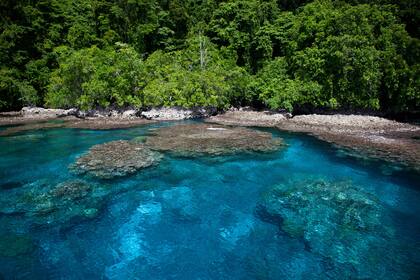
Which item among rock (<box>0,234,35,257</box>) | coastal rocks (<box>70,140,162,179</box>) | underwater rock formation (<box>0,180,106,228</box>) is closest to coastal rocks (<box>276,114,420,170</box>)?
coastal rocks (<box>70,140,162,179</box>)

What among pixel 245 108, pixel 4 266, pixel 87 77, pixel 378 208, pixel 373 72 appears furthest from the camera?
pixel 245 108

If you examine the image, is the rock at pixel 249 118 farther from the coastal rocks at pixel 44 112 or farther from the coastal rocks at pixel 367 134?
the coastal rocks at pixel 44 112

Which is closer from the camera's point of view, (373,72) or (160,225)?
(160,225)

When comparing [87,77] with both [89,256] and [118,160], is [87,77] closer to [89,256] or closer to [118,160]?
[118,160]

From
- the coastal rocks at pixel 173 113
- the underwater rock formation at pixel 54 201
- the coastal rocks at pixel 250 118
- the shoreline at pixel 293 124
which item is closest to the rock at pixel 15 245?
the underwater rock formation at pixel 54 201

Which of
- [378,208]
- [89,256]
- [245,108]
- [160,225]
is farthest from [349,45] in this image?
[89,256]

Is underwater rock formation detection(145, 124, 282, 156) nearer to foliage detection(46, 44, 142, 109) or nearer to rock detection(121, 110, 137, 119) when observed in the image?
rock detection(121, 110, 137, 119)
